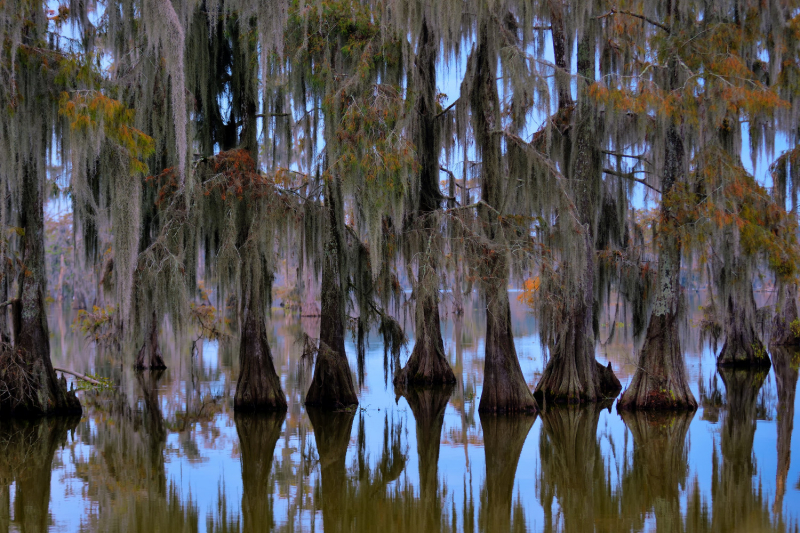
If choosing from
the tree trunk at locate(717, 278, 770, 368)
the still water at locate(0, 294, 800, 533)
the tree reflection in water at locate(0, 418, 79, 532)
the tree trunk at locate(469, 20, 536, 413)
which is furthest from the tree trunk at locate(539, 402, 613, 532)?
the tree trunk at locate(717, 278, 770, 368)

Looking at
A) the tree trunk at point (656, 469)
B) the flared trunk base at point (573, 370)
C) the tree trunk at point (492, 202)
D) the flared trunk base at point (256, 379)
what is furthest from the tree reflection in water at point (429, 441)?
the flared trunk base at point (256, 379)

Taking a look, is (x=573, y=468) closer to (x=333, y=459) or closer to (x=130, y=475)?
(x=333, y=459)

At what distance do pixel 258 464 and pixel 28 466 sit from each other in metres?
2.33

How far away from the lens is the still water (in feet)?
22.7

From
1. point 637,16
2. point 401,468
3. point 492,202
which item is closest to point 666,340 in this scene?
point 492,202

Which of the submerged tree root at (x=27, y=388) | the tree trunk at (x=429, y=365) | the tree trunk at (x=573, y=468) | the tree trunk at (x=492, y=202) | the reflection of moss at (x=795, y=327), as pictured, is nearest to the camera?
the tree trunk at (x=573, y=468)

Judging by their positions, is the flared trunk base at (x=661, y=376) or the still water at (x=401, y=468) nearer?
the still water at (x=401, y=468)

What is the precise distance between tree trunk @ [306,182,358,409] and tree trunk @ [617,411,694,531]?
410 centimetres

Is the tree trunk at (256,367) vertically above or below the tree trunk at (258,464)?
above

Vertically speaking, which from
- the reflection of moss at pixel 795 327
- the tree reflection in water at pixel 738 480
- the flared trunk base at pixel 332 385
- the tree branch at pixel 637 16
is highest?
the tree branch at pixel 637 16

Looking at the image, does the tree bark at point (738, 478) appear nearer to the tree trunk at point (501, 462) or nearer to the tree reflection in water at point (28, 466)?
the tree trunk at point (501, 462)

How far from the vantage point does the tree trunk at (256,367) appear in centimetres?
1202

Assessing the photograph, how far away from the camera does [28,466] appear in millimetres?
8586

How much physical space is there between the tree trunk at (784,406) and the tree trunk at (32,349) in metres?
8.87
